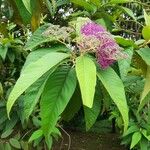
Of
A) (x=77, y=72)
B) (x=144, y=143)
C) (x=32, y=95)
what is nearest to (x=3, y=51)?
(x=32, y=95)

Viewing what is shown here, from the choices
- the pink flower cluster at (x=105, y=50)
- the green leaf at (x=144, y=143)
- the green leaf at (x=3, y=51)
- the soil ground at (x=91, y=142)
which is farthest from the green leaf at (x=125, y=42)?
the soil ground at (x=91, y=142)

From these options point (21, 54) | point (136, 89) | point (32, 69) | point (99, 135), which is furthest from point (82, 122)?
point (32, 69)

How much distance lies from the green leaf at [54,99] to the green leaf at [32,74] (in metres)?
0.06

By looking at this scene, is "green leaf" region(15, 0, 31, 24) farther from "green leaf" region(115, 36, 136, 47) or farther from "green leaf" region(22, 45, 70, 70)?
"green leaf" region(115, 36, 136, 47)

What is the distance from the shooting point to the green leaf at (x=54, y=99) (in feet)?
2.79

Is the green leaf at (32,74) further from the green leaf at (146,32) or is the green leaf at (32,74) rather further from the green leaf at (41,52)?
the green leaf at (146,32)

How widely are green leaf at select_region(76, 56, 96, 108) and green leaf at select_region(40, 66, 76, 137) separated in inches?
2.6

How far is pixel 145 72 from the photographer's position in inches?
41.3

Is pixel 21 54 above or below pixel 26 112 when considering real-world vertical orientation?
below

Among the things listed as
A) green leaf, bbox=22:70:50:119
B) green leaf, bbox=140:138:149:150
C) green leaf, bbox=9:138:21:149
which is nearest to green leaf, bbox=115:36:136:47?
green leaf, bbox=22:70:50:119

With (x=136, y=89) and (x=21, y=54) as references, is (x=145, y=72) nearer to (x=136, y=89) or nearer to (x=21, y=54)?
(x=136, y=89)

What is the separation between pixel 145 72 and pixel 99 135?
4454 mm

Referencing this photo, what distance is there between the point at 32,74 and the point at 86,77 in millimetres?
103

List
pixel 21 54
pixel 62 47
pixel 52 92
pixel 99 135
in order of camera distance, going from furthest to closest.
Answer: pixel 99 135, pixel 21 54, pixel 62 47, pixel 52 92
